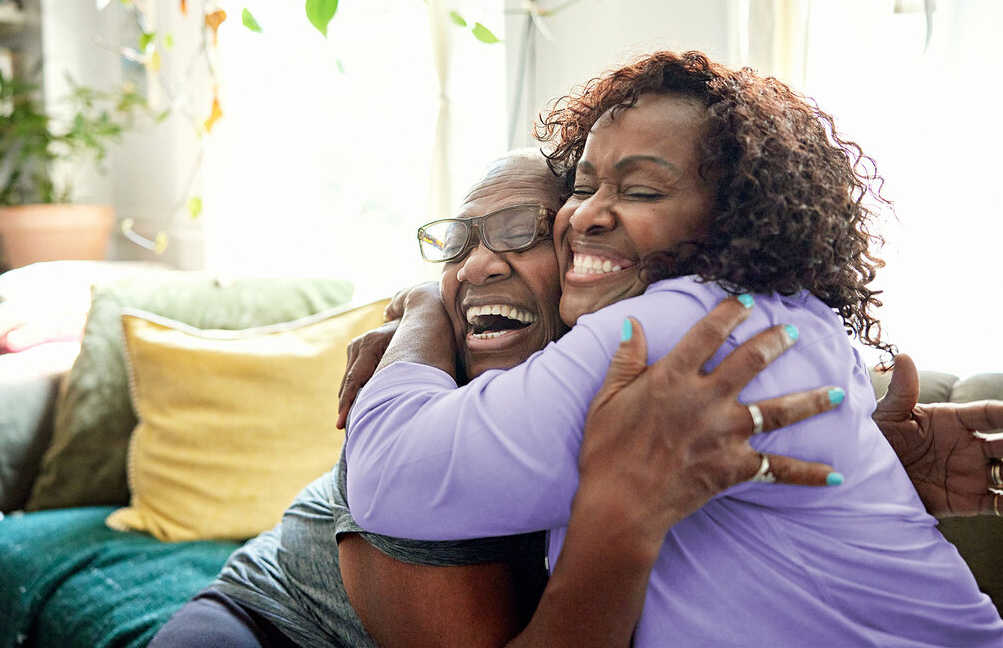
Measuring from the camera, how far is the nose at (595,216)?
3.41 feet

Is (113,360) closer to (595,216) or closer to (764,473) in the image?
(595,216)

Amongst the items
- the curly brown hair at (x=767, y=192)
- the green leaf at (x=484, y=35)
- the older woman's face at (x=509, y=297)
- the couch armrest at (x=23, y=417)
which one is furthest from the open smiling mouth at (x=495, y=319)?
the couch armrest at (x=23, y=417)

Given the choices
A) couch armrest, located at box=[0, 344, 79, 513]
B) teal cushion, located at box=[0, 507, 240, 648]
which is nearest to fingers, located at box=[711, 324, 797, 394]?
teal cushion, located at box=[0, 507, 240, 648]

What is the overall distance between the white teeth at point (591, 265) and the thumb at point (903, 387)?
471 mm

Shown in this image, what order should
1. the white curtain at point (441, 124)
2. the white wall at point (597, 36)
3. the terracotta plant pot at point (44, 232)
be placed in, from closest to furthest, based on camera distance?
1. the white wall at point (597, 36)
2. the white curtain at point (441, 124)
3. the terracotta plant pot at point (44, 232)

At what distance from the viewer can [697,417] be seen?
0.85 m

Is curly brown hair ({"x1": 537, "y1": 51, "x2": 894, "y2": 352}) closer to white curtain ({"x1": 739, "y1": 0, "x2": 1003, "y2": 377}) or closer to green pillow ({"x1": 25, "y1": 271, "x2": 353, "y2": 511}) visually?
white curtain ({"x1": 739, "y1": 0, "x2": 1003, "y2": 377})

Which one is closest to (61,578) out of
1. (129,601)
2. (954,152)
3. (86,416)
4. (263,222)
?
(129,601)

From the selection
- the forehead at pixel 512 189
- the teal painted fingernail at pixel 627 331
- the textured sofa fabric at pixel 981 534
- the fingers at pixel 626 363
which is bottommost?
the textured sofa fabric at pixel 981 534

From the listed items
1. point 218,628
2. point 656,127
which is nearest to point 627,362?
point 656,127

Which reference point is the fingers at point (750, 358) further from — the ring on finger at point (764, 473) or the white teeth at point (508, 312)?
the white teeth at point (508, 312)

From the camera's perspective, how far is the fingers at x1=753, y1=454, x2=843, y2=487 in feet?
2.81

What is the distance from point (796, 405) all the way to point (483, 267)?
0.53 meters

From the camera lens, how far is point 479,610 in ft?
3.49
